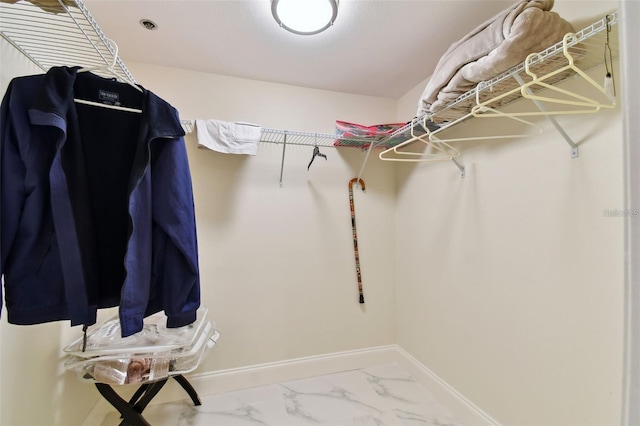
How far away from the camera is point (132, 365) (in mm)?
1236

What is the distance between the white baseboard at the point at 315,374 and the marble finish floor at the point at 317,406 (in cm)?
4

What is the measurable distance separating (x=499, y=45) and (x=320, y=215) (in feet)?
4.90

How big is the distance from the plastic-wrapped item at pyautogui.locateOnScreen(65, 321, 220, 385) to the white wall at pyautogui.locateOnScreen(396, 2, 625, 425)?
62.0 inches

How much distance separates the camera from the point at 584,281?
1101mm

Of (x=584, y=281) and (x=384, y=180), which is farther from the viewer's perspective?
(x=384, y=180)

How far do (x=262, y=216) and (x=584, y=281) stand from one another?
1.82m

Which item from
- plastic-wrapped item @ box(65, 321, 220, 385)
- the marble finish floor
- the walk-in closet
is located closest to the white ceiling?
the walk-in closet

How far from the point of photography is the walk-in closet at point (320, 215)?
856 mm

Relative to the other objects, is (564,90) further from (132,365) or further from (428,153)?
(132,365)

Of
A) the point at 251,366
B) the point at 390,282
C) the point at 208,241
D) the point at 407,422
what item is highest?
the point at 208,241

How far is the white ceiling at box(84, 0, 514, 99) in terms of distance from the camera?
134cm

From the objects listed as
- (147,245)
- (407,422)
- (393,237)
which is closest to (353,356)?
(407,422)

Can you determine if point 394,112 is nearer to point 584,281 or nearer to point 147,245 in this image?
point 584,281

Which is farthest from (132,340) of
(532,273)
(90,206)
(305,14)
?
(532,273)
